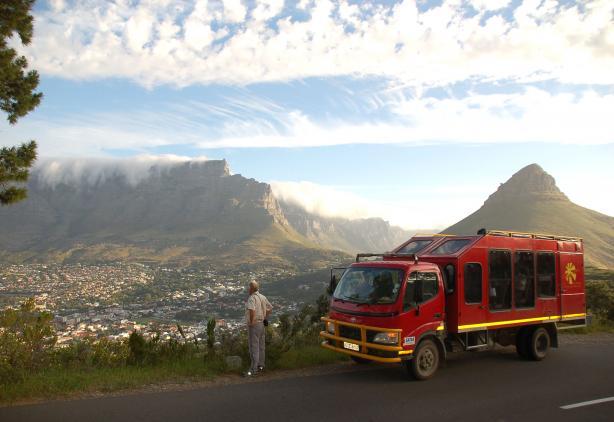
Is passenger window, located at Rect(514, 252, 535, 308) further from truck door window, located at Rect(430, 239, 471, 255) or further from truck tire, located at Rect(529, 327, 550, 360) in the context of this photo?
truck door window, located at Rect(430, 239, 471, 255)

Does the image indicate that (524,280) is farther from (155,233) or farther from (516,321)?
(155,233)

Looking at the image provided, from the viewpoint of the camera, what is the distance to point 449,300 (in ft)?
33.1

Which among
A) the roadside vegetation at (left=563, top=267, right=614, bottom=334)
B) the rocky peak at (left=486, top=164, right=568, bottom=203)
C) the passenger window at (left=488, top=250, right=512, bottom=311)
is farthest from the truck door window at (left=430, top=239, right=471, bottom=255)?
the rocky peak at (left=486, top=164, right=568, bottom=203)

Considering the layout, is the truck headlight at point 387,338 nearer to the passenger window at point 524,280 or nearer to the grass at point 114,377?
the grass at point 114,377

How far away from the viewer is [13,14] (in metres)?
8.56

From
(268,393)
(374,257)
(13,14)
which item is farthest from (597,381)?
(13,14)

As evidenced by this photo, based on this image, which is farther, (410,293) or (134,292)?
(134,292)

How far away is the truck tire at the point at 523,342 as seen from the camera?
11.7m

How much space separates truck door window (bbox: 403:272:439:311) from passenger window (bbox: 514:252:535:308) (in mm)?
2771

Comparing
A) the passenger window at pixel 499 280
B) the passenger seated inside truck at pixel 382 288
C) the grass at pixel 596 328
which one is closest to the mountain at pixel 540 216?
the grass at pixel 596 328

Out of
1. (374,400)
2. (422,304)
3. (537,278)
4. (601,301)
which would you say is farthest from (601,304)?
(374,400)

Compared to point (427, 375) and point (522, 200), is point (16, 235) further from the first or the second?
point (427, 375)

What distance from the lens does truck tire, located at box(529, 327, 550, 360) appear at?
11.6 meters

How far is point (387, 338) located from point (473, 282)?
8.96ft
